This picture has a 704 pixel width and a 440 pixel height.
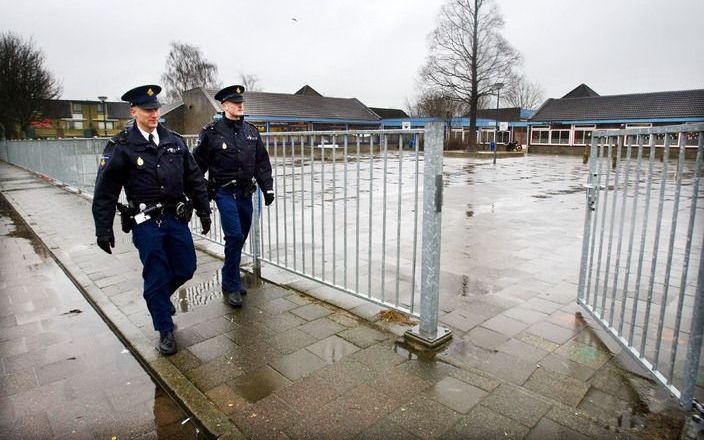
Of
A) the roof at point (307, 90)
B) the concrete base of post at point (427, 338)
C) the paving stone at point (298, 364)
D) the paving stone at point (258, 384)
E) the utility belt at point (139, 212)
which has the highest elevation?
the roof at point (307, 90)

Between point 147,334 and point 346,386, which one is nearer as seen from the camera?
point 346,386

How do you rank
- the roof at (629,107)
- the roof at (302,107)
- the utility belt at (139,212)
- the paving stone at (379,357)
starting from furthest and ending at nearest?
the roof at (302,107)
the roof at (629,107)
the utility belt at (139,212)
the paving stone at (379,357)

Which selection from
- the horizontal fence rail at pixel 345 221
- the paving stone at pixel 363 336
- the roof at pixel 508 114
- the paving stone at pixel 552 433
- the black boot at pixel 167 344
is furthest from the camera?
the roof at pixel 508 114

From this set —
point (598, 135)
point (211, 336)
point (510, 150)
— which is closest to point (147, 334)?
point (211, 336)

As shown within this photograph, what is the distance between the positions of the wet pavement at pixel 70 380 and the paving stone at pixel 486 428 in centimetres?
154

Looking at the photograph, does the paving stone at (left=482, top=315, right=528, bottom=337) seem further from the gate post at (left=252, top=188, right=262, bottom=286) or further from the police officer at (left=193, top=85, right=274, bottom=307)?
the gate post at (left=252, top=188, right=262, bottom=286)

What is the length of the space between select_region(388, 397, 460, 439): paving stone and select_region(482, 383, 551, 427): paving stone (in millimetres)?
275

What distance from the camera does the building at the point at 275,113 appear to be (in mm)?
42031

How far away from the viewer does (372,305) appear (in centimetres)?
445

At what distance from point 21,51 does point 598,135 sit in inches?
1708

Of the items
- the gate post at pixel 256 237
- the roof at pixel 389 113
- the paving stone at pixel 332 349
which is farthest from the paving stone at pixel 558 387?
the roof at pixel 389 113

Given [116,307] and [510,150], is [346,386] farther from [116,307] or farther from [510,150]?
[510,150]

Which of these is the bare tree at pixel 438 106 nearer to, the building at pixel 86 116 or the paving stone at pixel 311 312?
the paving stone at pixel 311 312

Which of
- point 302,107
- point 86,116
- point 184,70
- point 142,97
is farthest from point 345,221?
point 86,116
